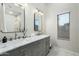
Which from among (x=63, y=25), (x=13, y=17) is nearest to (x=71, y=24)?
(x=63, y=25)

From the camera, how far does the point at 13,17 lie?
2.80 m

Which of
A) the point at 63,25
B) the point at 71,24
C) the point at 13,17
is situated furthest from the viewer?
the point at 63,25

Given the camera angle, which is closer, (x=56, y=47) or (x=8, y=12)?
(x=8, y=12)

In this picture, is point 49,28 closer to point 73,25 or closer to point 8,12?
point 73,25

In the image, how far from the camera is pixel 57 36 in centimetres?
520

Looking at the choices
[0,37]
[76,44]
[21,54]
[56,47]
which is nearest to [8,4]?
[0,37]

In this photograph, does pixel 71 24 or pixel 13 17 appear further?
pixel 71 24

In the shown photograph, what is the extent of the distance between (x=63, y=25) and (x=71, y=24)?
60cm

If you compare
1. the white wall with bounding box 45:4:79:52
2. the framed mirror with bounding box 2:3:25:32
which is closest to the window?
the white wall with bounding box 45:4:79:52

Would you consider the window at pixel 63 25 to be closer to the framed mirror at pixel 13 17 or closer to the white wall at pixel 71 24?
the white wall at pixel 71 24

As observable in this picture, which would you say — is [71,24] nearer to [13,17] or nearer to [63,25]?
[63,25]

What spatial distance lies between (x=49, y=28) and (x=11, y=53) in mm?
4134

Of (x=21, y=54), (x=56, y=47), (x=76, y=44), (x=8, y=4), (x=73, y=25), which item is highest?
(x=8, y=4)

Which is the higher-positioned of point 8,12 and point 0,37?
point 8,12
